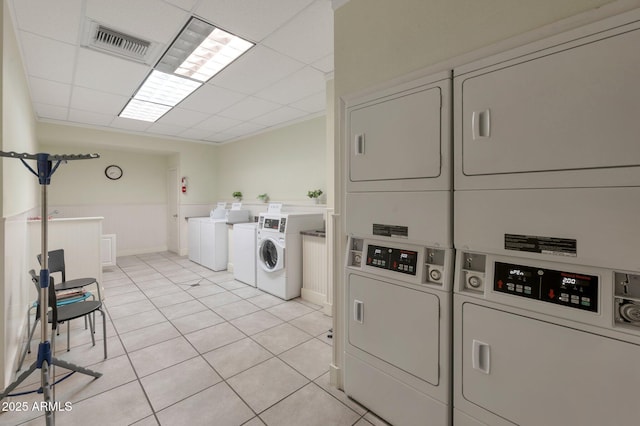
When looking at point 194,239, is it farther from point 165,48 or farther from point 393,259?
point 393,259

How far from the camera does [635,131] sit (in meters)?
0.93

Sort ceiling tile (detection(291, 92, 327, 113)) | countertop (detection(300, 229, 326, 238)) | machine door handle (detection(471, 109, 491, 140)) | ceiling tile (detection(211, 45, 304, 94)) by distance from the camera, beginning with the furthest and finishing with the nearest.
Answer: ceiling tile (detection(291, 92, 327, 113)) → countertop (detection(300, 229, 326, 238)) → ceiling tile (detection(211, 45, 304, 94)) → machine door handle (detection(471, 109, 491, 140))

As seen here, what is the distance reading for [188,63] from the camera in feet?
9.75

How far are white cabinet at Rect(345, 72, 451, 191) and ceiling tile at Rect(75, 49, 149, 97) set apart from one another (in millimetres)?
2641

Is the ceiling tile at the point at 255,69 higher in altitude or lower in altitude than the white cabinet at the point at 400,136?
higher

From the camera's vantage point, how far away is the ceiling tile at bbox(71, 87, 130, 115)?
145 inches

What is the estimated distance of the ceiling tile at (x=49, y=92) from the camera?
3.36m

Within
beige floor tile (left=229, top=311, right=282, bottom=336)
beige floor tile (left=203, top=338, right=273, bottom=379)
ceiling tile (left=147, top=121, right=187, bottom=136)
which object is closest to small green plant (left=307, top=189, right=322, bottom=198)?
beige floor tile (left=229, top=311, right=282, bottom=336)

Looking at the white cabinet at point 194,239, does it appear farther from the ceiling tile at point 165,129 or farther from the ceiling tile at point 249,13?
the ceiling tile at point 249,13

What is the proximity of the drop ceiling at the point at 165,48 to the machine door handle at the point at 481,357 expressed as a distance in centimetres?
240

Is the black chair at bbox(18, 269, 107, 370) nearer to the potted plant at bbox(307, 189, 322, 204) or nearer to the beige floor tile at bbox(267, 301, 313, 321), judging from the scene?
the beige floor tile at bbox(267, 301, 313, 321)

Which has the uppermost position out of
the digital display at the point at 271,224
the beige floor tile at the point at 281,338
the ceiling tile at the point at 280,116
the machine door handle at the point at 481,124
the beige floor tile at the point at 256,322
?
the ceiling tile at the point at 280,116

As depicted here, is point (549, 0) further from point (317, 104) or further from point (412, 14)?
point (317, 104)

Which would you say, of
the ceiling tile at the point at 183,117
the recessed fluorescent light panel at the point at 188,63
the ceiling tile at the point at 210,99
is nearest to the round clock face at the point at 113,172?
the ceiling tile at the point at 183,117
